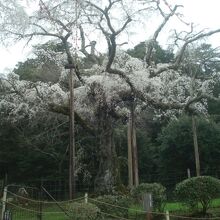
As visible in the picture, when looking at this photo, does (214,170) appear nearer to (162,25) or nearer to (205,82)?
(205,82)

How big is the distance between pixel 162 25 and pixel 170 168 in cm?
1458

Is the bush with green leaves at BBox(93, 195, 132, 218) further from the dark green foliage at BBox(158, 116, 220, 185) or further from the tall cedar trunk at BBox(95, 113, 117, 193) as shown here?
the dark green foliage at BBox(158, 116, 220, 185)

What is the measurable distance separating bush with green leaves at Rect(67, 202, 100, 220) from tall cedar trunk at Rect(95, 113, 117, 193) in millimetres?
5925

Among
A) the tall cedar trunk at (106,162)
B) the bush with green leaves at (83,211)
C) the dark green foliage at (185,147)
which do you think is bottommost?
the bush with green leaves at (83,211)

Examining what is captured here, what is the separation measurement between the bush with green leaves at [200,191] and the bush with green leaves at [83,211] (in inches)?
144

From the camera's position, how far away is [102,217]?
1330 centimetres

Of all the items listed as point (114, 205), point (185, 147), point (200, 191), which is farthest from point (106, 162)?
point (185, 147)

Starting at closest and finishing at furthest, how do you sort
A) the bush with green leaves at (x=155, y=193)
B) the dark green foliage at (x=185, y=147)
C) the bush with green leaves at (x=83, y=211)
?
the bush with green leaves at (x=83, y=211)
the bush with green leaves at (x=155, y=193)
the dark green foliage at (x=185, y=147)

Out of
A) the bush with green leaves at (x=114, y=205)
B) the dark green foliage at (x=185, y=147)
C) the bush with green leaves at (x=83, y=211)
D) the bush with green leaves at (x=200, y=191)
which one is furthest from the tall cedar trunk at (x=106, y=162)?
the dark green foliage at (x=185, y=147)

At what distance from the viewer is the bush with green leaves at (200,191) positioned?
14.6m

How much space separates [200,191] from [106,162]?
5747 millimetres

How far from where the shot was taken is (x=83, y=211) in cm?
1247

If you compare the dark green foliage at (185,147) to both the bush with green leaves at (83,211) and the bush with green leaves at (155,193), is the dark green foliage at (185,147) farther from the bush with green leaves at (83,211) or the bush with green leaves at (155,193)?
the bush with green leaves at (83,211)

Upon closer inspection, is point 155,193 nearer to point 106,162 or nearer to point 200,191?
point 200,191
